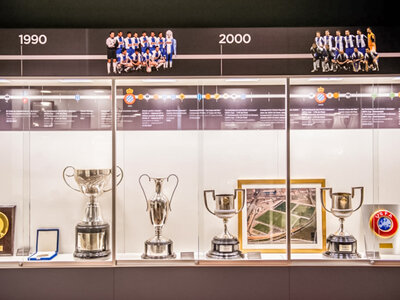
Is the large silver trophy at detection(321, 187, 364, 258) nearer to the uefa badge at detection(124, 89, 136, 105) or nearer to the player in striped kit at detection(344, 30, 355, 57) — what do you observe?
A: the player in striped kit at detection(344, 30, 355, 57)

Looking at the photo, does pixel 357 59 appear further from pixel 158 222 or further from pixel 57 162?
pixel 57 162

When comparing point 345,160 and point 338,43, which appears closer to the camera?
point 338,43

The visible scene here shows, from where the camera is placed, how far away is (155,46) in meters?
3.28

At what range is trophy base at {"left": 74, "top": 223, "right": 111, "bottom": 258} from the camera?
3.25m

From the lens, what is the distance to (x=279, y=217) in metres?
3.39

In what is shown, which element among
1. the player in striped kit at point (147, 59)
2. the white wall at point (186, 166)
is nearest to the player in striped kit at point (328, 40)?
the white wall at point (186, 166)

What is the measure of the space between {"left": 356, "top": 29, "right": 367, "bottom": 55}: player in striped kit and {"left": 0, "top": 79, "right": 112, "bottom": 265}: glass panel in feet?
6.85

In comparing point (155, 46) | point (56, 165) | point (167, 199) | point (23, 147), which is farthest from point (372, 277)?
point (23, 147)

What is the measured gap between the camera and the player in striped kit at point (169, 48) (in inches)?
129

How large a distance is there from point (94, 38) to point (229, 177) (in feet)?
5.30

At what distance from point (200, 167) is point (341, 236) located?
4.28 ft

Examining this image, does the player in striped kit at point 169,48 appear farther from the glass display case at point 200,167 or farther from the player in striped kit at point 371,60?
the player in striped kit at point 371,60

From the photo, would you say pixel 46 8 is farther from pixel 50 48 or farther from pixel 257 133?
pixel 257 133

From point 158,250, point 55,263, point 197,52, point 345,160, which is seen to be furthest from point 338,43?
point 55,263
